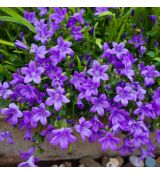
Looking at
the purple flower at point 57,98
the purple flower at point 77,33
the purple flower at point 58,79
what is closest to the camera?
the purple flower at point 57,98

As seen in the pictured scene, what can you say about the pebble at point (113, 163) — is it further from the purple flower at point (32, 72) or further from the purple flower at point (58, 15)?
the purple flower at point (58, 15)

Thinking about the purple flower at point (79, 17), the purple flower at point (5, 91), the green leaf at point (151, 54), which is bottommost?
the purple flower at point (5, 91)

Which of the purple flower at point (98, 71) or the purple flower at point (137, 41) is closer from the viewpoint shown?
the purple flower at point (98, 71)

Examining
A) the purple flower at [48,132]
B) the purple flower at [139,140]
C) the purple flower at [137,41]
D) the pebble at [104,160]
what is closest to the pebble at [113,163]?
the pebble at [104,160]

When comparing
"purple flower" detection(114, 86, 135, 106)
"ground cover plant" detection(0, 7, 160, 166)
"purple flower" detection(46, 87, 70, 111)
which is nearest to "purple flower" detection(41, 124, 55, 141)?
"ground cover plant" detection(0, 7, 160, 166)

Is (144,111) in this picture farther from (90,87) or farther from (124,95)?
(90,87)

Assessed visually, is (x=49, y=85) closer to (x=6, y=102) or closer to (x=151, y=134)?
(x=6, y=102)

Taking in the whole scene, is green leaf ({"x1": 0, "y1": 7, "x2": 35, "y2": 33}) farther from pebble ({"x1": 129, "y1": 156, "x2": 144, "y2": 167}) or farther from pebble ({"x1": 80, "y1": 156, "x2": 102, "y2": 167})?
pebble ({"x1": 129, "y1": 156, "x2": 144, "y2": 167})
